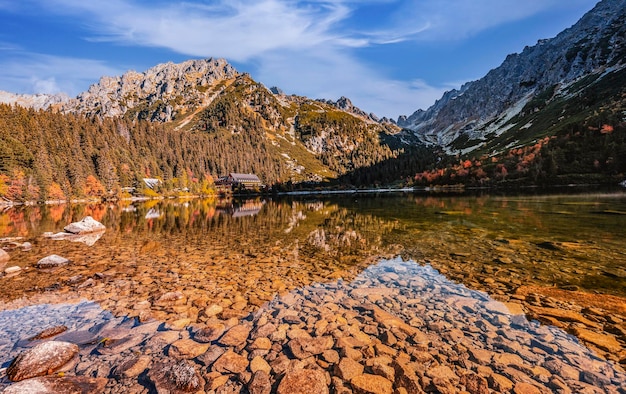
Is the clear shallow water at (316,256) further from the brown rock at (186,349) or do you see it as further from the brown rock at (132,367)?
the brown rock at (132,367)

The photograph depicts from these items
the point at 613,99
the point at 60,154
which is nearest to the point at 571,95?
the point at 613,99

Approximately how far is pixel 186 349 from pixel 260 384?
267 cm

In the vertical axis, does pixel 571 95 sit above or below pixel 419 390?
above

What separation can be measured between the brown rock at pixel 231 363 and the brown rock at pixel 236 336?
0.52 metres

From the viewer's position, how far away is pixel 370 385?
19.8 ft

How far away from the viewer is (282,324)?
896 cm

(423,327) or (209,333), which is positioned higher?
(209,333)

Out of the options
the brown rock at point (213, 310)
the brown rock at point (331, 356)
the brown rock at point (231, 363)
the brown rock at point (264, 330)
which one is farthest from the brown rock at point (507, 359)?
the brown rock at point (213, 310)

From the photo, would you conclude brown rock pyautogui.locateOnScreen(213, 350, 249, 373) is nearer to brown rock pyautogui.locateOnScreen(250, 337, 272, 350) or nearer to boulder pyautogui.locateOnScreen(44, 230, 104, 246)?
brown rock pyautogui.locateOnScreen(250, 337, 272, 350)

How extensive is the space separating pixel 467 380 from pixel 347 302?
4962mm

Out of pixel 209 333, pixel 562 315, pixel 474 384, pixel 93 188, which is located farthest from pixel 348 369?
pixel 93 188

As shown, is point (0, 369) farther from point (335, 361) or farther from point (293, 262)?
point (293, 262)

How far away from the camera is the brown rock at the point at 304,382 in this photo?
19.2ft

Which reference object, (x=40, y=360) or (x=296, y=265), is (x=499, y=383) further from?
(x=296, y=265)
